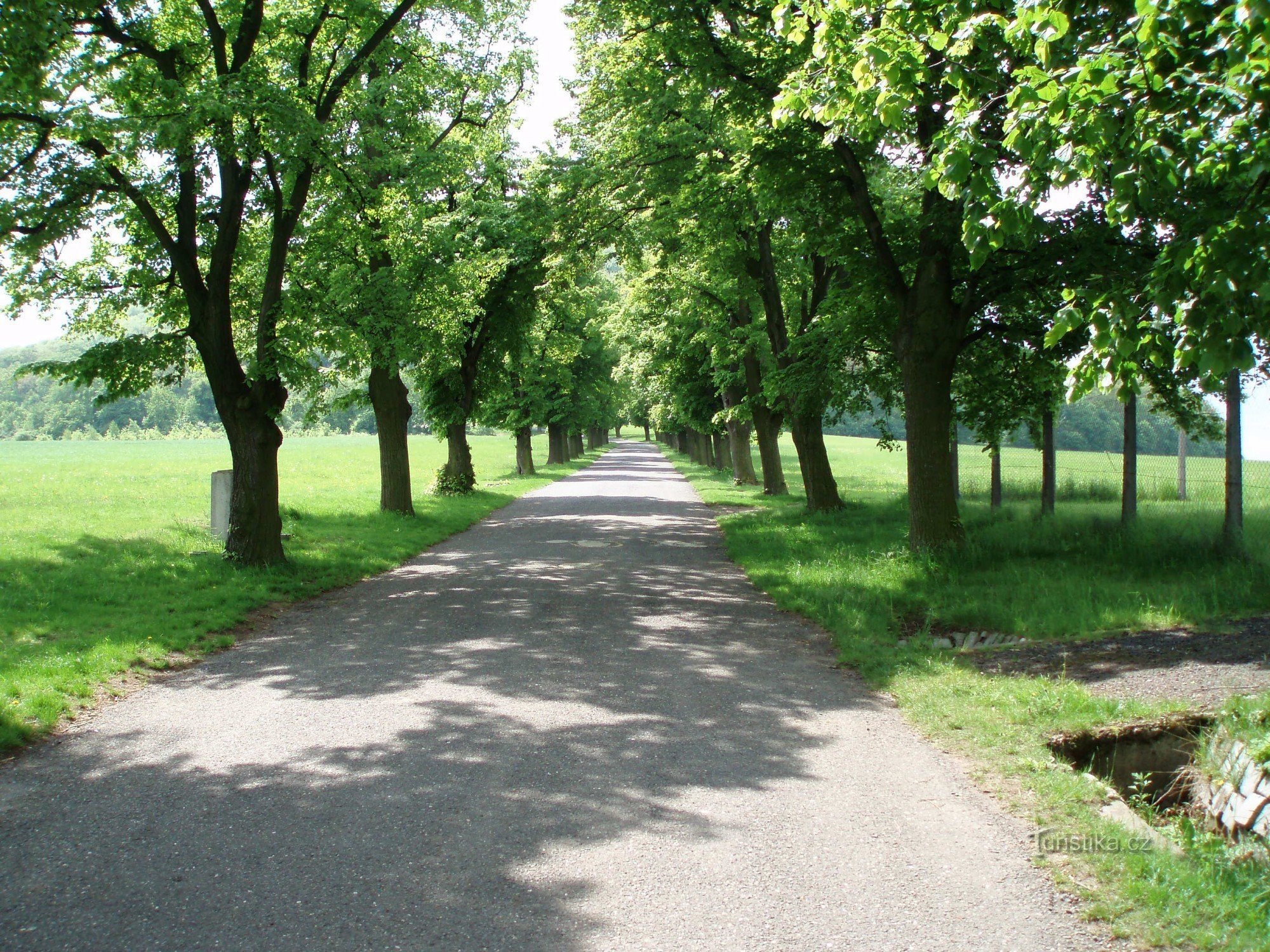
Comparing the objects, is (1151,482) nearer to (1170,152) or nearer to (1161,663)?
(1161,663)

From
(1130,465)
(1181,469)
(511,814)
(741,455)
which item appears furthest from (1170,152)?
(741,455)

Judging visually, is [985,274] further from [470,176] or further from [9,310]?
[470,176]

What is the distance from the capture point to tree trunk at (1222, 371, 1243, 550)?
1052cm

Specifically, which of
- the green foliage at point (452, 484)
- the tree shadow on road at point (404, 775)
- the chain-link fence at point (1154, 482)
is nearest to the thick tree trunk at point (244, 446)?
the tree shadow on road at point (404, 775)

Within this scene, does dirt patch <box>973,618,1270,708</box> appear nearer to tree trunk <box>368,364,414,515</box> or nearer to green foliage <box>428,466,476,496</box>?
tree trunk <box>368,364,414,515</box>

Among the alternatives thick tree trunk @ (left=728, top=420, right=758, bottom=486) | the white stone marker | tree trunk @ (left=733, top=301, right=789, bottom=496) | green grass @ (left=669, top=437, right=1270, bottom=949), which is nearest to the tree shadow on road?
green grass @ (left=669, top=437, right=1270, bottom=949)

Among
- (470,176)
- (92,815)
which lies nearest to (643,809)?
(92,815)

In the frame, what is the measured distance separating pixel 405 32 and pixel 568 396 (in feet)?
90.6

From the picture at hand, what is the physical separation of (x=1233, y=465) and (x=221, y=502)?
549 inches

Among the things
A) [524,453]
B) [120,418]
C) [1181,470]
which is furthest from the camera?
[120,418]

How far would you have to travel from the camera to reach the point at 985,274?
11.3 m

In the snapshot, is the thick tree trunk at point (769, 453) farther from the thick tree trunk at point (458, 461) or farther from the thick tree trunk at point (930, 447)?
the thick tree trunk at point (930, 447)

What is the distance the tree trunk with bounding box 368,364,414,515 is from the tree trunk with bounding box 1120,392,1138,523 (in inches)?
532

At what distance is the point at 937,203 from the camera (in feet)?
34.4
